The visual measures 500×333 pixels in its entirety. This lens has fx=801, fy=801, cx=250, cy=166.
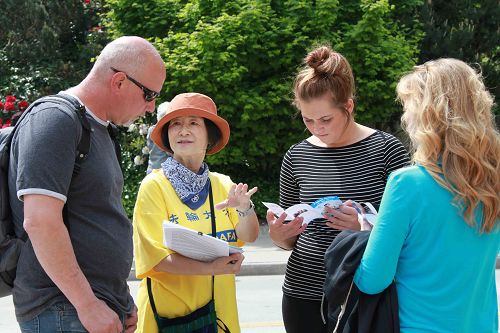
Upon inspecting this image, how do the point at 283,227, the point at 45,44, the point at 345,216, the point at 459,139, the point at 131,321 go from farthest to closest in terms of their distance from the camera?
1. the point at 45,44
2. the point at 283,227
3. the point at 345,216
4. the point at 131,321
5. the point at 459,139

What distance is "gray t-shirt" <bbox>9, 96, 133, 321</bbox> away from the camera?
2688 mm

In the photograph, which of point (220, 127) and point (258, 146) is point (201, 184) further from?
point (258, 146)

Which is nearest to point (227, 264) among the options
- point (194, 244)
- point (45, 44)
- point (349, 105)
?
point (194, 244)

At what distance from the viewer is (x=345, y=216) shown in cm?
358

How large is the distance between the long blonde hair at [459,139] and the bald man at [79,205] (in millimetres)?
1042

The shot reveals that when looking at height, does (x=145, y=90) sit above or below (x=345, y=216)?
above

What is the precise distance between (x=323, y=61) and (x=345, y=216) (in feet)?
2.52

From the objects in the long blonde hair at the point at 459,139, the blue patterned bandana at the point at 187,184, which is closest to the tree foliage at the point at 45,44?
the blue patterned bandana at the point at 187,184

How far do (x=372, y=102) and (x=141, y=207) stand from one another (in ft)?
32.9

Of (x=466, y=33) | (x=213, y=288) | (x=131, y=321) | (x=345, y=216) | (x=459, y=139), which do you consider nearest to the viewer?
(x=459, y=139)

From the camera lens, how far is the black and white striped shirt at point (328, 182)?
12.3 feet

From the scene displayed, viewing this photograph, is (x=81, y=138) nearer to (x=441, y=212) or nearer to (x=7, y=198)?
(x=7, y=198)

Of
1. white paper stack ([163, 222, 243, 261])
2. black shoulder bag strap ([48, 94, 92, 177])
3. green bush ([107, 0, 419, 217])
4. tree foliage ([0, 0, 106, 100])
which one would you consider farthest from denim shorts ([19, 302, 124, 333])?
tree foliage ([0, 0, 106, 100])

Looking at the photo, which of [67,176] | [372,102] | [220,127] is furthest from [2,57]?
[67,176]
